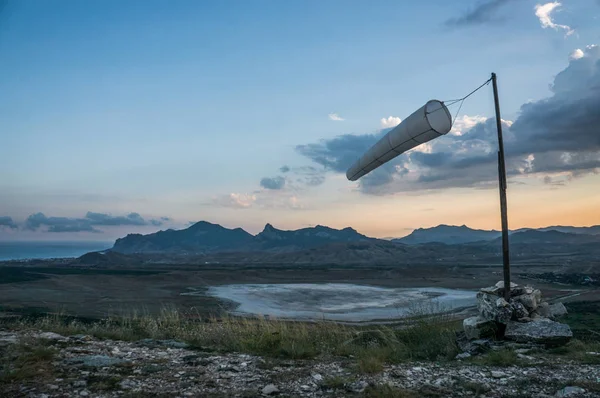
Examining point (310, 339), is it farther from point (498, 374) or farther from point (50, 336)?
point (50, 336)

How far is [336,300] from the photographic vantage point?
4975cm

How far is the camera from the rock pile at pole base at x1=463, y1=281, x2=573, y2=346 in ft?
29.1

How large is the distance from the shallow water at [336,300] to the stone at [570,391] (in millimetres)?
27169

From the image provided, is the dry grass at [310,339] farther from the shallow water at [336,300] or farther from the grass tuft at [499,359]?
the shallow water at [336,300]

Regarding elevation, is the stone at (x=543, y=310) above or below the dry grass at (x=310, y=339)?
above

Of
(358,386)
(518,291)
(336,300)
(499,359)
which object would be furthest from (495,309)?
(336,300)

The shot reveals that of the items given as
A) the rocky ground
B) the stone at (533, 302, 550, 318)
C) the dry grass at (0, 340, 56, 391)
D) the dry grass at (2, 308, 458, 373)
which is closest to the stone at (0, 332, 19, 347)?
the rocky ground

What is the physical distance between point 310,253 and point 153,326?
493 feet

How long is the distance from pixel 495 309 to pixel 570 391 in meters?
3.90

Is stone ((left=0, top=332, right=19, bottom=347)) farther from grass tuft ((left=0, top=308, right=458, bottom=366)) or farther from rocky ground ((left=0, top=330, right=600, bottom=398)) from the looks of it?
grass tuft ((left=0, top=308, right=458, bottom=366))

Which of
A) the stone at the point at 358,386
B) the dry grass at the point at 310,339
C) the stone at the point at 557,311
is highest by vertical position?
the stone at the point at 557,311

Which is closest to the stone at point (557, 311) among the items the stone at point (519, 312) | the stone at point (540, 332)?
the stone at point (519, 312)

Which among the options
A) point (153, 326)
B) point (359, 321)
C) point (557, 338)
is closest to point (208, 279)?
point (359, 321)

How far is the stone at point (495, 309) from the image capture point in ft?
31.3
